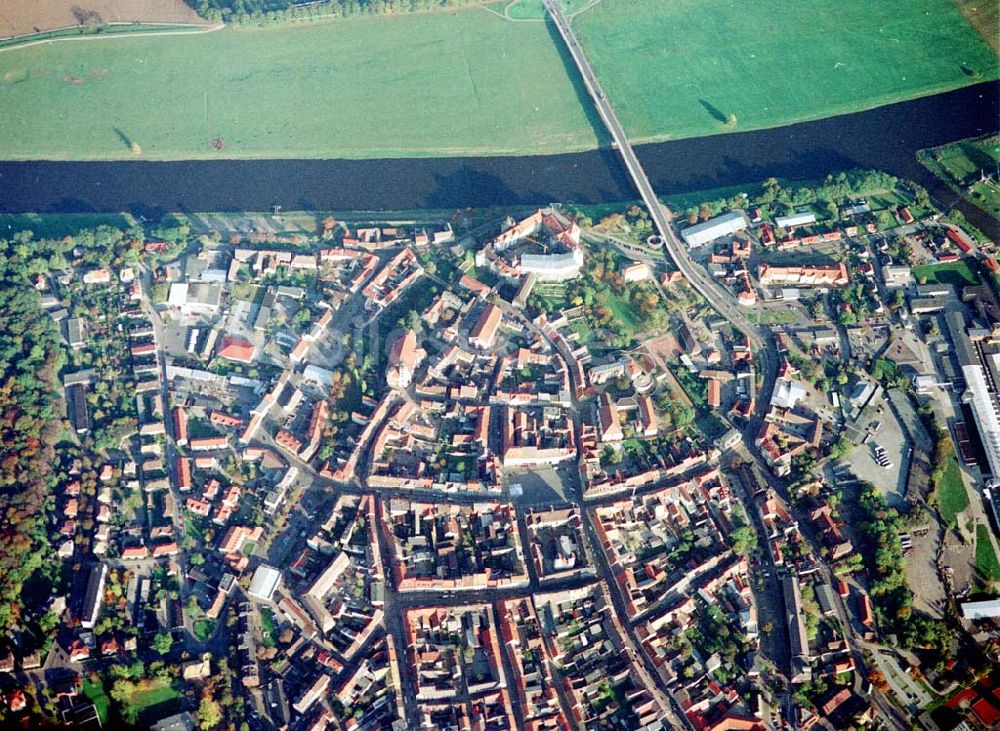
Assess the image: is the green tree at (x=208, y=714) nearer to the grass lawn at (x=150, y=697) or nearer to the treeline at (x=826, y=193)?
the grass lawn at (x=150, y=697)

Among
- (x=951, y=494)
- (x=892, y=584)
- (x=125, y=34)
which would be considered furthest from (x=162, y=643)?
(x=125, y=34)

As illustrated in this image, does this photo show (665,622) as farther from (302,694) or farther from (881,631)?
(302,694)

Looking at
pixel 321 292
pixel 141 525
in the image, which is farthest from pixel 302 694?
pixel 321 292

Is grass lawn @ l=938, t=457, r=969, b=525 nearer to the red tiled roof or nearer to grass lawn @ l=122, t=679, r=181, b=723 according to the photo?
the red tiled roof

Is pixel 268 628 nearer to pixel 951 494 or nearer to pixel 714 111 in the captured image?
pixel 951 494

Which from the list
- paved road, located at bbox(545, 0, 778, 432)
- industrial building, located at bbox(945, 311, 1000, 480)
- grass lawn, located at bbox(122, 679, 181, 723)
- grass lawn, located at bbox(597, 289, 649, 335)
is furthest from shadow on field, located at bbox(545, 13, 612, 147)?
grass lawn, located at bbox(122, 679, 181, 723)

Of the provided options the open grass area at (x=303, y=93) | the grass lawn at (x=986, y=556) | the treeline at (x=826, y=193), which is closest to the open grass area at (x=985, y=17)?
the treeline at (x=826, y=193)
